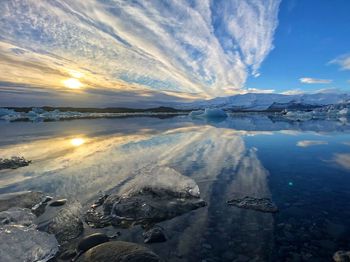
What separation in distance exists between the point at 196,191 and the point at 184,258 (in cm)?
374

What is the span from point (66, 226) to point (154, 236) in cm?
224

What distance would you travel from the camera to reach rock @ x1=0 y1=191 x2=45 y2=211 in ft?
29.3

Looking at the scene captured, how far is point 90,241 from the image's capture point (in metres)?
6.62

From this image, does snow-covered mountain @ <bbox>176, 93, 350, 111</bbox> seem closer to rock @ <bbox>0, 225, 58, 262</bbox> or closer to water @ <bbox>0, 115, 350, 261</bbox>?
water @ <bbox>0, 115, 350, 261</bbox>

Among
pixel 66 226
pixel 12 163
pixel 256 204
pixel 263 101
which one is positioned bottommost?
pixel 12 163

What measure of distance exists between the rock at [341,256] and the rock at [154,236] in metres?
3.55

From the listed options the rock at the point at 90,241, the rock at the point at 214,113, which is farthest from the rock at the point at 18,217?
the rock at the point at 214,113

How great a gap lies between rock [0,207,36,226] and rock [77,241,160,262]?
2861 millimetres

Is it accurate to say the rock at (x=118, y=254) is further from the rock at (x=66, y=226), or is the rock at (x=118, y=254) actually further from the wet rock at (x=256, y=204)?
the wet rock at (x=256, y=204)

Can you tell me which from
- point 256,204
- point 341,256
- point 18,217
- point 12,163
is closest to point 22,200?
point 18,217

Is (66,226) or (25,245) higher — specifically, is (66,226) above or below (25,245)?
below

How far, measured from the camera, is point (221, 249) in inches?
257

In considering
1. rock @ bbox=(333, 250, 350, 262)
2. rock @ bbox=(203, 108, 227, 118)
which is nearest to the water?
rock @ bbox=(333, 250, 350, 262)

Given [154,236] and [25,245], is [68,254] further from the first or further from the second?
[154,236]
